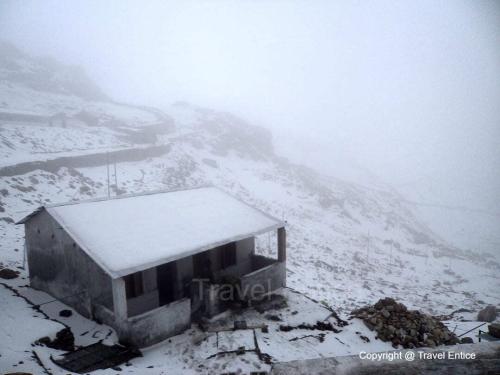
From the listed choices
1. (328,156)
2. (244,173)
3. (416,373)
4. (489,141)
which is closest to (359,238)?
(244,173)

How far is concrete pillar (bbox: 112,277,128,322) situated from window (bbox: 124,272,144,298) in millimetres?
1385

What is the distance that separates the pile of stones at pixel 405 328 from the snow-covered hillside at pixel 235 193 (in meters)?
1.57

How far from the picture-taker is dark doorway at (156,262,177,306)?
12320 mm

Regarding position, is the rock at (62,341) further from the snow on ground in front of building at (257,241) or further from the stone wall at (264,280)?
the stone wall at (264,280)

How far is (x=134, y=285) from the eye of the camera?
36.1 ft

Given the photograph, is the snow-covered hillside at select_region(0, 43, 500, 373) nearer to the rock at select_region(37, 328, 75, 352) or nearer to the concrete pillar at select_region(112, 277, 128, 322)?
the rock at select_region(37, 328, 75, 352)

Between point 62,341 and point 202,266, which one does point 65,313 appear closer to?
point 62,341

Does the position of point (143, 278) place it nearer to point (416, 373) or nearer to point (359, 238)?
point (416, 373)

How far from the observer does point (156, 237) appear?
11.4 m

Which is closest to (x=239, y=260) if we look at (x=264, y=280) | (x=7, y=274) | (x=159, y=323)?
(x=264, y=280)

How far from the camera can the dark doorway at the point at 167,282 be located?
12320 mm

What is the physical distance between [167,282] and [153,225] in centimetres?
218

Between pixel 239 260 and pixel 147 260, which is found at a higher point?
pixel 147 260

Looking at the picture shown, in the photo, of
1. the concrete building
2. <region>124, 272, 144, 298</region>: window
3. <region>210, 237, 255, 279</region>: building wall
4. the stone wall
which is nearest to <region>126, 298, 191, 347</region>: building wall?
the concrete building
